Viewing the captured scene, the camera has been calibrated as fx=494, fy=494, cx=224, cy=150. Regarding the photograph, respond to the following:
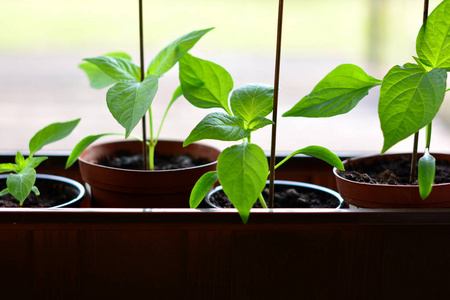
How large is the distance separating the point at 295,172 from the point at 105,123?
6.03 feet

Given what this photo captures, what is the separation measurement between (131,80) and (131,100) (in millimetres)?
81

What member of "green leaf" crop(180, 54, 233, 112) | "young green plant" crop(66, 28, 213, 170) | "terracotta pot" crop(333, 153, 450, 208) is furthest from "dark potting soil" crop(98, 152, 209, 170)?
"terracotta pot" crop(333, 153, 450, 208)

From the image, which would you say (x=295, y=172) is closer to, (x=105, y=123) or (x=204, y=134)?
(x=204, y=134)

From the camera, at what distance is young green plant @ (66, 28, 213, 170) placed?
529mm

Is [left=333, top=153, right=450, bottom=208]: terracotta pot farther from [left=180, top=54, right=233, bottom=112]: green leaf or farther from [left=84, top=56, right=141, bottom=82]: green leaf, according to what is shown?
[left=84, top=56, right=141, bottom=82]: green leaf

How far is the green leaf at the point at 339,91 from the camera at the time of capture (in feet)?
1.89

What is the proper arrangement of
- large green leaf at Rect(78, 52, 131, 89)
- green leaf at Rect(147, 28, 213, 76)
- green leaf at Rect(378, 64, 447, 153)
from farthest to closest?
1. large green leaf at Rect(78, 52, 131, 89)
2. green leaf at Rect(147, 28, 213, 76)
3. green leaf at Rect(378, 64, 447, 153)

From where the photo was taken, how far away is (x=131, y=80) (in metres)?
0.62

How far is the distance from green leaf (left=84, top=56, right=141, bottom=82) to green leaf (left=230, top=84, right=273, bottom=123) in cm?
13

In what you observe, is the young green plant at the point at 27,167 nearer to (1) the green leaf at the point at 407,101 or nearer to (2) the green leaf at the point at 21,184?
(2) the green leaf at the point at 21,184

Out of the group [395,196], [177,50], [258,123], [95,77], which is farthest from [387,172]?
[95,77]

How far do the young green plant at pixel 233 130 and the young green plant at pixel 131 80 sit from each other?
22 mm

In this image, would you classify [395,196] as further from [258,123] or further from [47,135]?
[47,135]
